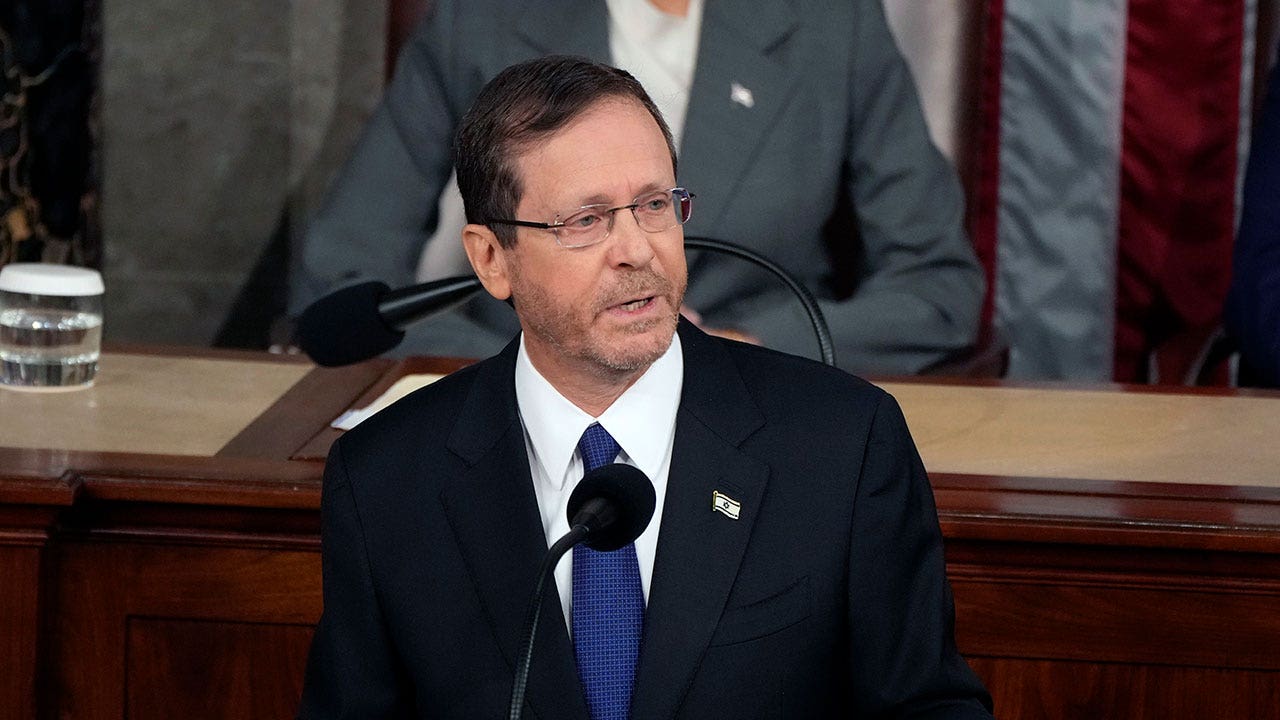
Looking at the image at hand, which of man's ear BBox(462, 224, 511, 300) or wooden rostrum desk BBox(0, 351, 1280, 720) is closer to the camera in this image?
man's ear BBox(462, 224, 511, 300)

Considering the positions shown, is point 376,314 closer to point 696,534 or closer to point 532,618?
point 696,534

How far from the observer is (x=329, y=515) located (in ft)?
4.88

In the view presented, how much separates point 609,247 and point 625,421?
17 centimetres

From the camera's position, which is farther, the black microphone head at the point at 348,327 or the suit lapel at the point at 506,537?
the black microphone head at the point at 348,327

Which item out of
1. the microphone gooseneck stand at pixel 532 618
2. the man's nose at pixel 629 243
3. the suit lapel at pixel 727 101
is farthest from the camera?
the suit lapel at pixel 727 101

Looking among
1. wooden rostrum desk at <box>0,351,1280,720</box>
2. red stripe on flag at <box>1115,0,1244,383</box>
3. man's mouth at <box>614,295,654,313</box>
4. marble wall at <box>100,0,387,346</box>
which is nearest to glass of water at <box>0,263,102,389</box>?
wooden rostrum desk at <box>0,351,1280,720</box>

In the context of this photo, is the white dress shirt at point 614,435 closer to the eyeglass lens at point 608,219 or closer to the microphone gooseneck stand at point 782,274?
the eyeglass lens at point 608,219

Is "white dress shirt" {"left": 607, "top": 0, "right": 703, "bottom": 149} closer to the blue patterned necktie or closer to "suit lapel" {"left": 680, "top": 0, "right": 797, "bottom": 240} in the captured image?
"suit lapel" {"left": 680, "top": 0, "right": 797, "bottom": 240}

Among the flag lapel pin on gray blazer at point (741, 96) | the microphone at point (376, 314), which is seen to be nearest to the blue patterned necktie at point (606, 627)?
the microphone at point (376, 314)

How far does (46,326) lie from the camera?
216 cm

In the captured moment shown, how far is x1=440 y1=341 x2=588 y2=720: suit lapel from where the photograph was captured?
1.41m

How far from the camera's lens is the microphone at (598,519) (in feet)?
3.73

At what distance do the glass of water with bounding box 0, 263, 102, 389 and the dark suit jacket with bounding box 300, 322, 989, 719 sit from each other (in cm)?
81

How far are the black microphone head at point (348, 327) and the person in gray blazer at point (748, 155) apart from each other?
1083mm
